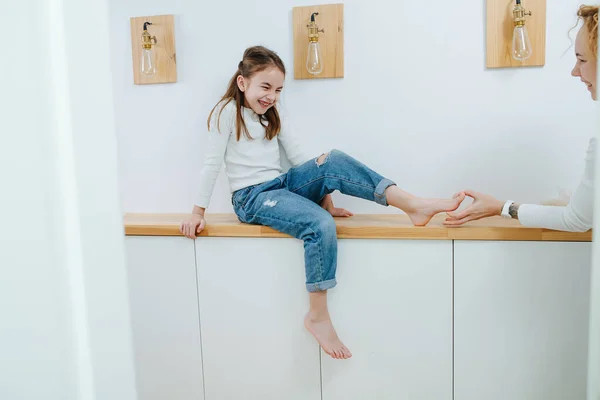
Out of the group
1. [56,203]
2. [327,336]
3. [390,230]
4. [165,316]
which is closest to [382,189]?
[390,230]

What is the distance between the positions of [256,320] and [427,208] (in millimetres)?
610

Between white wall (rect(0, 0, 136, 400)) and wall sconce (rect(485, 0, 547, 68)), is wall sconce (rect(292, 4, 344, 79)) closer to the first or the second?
wall sconce (rect(485, 0, 547, 68))

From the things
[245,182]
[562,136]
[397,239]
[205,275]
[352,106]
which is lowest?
[205,275]

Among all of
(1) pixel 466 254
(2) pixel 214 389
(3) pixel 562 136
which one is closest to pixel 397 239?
(1) pixel 466 254

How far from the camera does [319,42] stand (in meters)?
1.65

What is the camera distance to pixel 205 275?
5.10ft

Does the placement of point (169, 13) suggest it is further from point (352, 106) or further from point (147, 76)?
point (352, 106)

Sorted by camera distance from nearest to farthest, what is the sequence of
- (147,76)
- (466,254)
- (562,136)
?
(466,254), (562,136), (147,76)

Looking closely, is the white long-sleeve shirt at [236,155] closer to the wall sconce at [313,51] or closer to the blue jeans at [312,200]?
the blue jeans at [312,200]

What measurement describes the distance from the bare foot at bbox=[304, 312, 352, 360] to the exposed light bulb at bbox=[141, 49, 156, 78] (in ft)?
3.26

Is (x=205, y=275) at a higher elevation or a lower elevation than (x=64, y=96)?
lower

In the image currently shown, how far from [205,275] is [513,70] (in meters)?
1.15

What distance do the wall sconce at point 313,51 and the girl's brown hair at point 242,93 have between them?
0.11 m

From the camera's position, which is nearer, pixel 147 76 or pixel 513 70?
pixel 513 70
